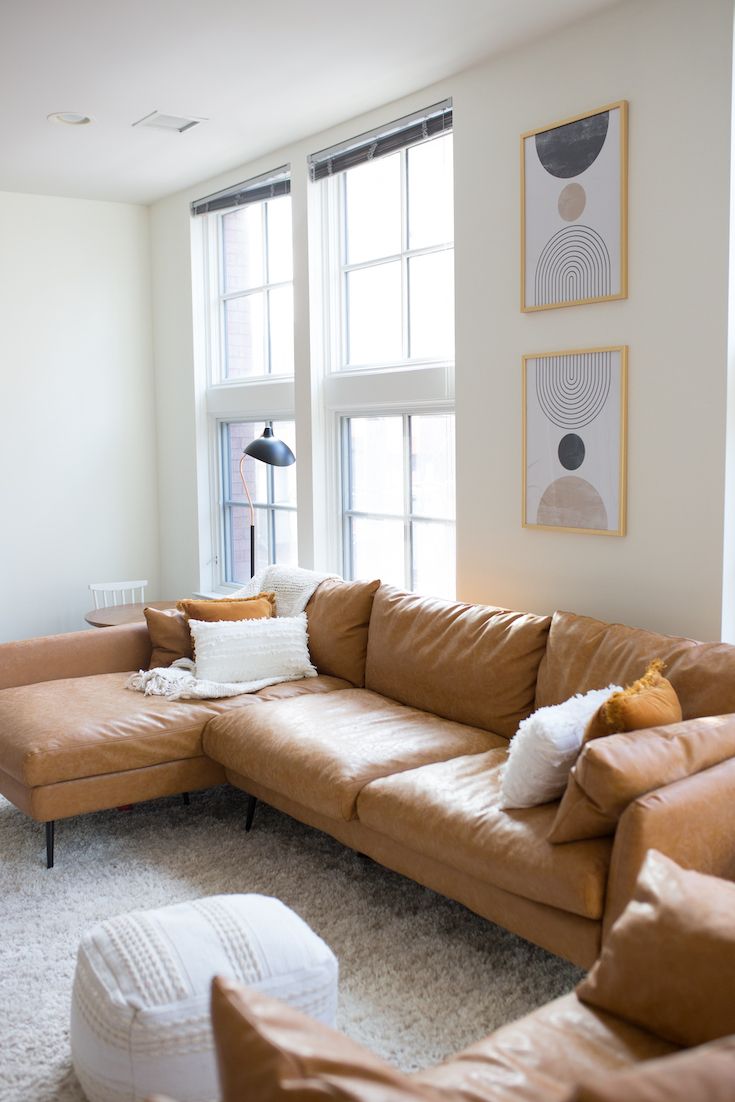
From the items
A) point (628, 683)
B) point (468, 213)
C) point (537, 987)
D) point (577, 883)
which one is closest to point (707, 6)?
point (468, 213)

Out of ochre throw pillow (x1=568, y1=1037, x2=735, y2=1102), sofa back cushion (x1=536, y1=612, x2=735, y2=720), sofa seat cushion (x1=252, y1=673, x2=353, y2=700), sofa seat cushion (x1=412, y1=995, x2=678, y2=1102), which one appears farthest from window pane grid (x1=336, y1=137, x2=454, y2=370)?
ochre throw pillow (x1=568, y1=1037, x2=735, y2=1102)

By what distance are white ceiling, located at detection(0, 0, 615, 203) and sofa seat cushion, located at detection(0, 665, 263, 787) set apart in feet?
7.63

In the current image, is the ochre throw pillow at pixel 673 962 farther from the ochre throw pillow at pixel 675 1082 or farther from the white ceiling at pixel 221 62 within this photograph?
the white ceiling at pixel 221 62

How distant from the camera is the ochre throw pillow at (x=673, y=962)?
5.48ft

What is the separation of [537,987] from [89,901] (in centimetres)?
142

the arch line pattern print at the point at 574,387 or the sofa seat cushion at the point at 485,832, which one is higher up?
the arch line pattern print at the point at 574,387

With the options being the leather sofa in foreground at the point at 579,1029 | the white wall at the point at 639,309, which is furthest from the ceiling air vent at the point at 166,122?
the leather sofa in foreground at the point at 579,1029

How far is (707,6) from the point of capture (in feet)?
10.3

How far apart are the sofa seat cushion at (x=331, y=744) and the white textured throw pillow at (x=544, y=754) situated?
0.54 metres

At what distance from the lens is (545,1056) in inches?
68.0

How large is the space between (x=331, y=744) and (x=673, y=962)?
1736mm

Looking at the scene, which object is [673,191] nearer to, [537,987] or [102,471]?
[537,987]

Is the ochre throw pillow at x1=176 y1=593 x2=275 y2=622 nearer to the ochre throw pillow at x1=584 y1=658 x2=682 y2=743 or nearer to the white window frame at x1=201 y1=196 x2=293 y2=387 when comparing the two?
the white window frame at x1=201 y1=196 x2=293 y2=387

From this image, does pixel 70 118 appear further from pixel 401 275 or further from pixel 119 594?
pixel 119 594
